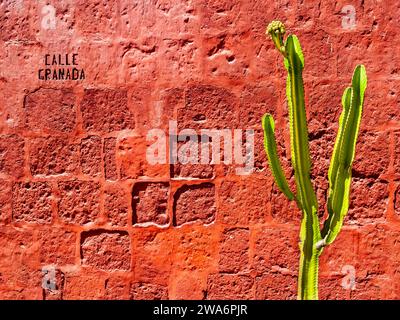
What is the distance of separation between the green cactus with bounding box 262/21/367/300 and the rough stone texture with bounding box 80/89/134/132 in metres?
0.73

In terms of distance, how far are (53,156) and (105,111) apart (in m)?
0.31

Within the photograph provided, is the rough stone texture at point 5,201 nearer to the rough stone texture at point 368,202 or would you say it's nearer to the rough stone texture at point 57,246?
the rough stone texture at point 57,246

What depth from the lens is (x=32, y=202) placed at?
8.75ft

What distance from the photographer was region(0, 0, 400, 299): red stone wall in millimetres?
2559

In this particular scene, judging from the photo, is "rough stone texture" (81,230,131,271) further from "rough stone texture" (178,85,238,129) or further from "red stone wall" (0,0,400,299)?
"rough stone texture" (178,85,238,129)

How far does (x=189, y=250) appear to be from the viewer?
2613mm

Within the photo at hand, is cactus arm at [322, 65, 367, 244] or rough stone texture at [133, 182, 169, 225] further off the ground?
cactus arm at [322, 65, 367, 244]

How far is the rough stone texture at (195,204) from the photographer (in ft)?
8.57

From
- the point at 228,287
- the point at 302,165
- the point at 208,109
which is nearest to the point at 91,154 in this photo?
the point at 208,109

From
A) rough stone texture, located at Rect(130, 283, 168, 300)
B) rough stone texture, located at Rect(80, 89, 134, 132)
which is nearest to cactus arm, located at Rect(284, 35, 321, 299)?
rough stone texture, located at Rect(130, 283, 168, 300)

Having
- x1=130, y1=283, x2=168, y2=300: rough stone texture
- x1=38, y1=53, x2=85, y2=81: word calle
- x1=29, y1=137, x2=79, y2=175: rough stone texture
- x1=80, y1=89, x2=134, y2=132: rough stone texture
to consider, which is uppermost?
x1=38, y1=53, x2=85, y2=81: word calle

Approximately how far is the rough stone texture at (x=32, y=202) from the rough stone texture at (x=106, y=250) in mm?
207

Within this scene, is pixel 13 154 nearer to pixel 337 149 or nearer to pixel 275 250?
pixel 275 250

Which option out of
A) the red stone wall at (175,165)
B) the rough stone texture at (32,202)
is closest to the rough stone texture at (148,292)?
the red stone wall at (175,165)
